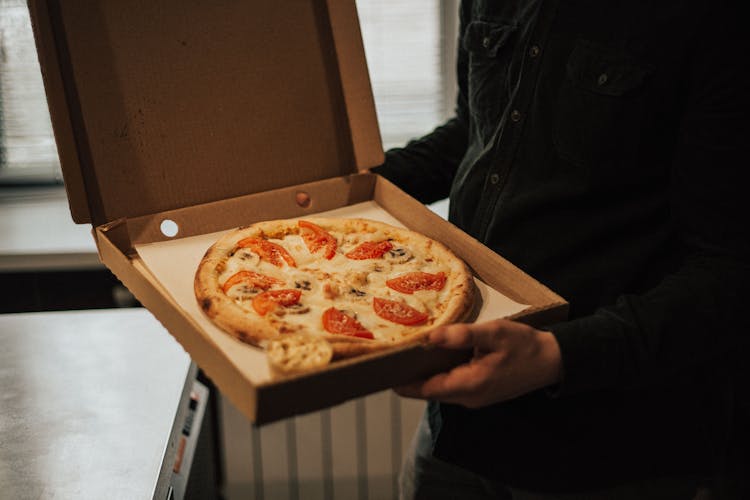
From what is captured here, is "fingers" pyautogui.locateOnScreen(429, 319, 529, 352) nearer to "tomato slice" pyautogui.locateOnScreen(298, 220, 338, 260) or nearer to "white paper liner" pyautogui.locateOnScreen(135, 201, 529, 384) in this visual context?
"white paper liner" pyautogui.locateOnScreen(135, 201, 529, 384)

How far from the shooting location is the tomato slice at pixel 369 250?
1314mm

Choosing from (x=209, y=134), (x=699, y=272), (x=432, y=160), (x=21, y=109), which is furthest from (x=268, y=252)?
(x=21, y=109)

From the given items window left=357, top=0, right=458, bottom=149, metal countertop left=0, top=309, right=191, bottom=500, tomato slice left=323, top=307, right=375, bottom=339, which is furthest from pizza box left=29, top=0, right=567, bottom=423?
window left=357, top=0, right=458, bottom=149

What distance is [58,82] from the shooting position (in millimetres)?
1190

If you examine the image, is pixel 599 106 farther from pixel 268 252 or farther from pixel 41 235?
pixel 41 235

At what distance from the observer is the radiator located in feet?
8.26

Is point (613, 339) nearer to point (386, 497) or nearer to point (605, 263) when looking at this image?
point (605, 263)

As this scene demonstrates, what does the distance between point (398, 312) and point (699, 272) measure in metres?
0.38

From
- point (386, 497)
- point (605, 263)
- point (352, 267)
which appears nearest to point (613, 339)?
point (605, 263)

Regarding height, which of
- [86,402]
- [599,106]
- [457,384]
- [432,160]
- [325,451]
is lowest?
[325,451]

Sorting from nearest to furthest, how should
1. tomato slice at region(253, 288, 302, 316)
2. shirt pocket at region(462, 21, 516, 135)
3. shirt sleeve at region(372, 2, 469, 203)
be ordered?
1. tomato slice at region(253, 288, 302, 316)
2. shirt pocket at region(462, 21, 516, 135)
3. shirt sleeve at region(372, 2, 469, 203)

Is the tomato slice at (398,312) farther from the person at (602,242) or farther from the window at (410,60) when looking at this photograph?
the window at (410,60)

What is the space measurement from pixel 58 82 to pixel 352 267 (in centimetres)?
47

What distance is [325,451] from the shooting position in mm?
2568
